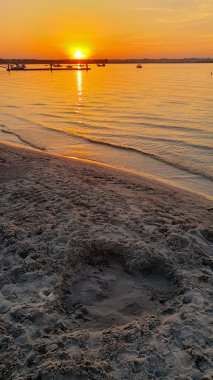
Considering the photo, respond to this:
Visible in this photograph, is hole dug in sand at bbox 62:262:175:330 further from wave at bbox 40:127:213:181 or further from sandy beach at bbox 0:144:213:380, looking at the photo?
wave at bbox 40:127:213:181

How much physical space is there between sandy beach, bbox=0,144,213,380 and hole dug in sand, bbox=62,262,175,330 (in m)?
0.01

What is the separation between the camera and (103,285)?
4.68m

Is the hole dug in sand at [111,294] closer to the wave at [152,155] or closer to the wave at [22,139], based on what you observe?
the wave at [152,155]

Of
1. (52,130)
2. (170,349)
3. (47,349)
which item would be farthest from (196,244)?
(52,130)

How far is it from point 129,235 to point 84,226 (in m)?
0.79

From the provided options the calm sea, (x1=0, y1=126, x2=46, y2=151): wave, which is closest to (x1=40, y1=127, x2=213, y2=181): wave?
the calm sea

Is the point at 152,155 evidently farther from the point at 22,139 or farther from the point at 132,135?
the point at 22,139

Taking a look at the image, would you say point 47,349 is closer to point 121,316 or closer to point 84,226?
point 121,316

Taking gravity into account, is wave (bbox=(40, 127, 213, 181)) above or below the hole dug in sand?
below

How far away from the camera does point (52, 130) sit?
18188 mm

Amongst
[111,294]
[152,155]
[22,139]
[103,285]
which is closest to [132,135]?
[152,155]

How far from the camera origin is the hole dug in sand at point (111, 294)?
4070 mm

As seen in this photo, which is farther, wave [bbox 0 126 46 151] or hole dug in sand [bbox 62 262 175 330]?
wave [bbox 0 126 46 151]

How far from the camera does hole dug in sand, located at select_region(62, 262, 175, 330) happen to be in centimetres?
407
